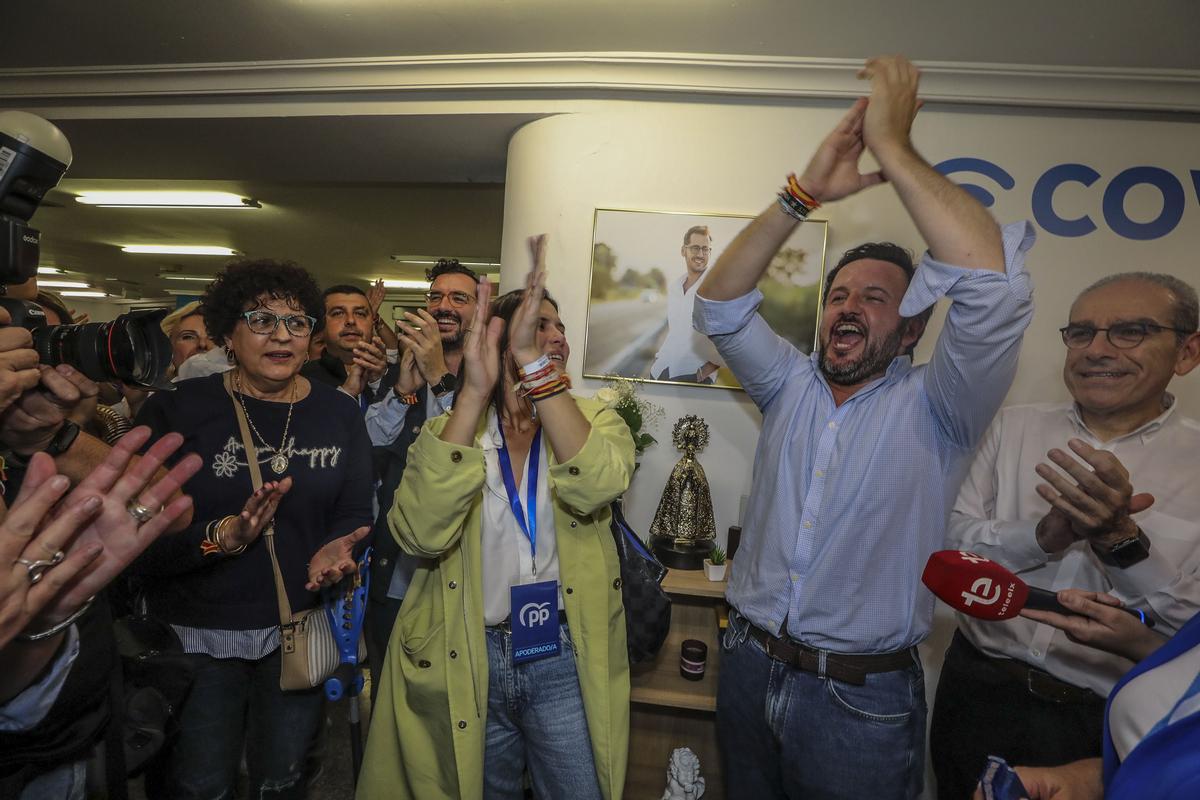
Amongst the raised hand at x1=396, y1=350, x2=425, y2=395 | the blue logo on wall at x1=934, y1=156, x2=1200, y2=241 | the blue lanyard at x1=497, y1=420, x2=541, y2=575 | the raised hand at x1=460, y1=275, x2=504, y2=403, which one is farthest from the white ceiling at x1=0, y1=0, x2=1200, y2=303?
the blue lanyard at x1=497, y1=420, x2=541, y2=575

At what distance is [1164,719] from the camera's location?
83cm

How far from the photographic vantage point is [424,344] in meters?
2.26

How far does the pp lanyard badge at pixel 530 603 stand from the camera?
1.58 metres

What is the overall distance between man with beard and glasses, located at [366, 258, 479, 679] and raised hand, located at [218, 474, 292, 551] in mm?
568

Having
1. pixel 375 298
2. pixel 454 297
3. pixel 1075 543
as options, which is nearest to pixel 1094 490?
pixel 1075 543

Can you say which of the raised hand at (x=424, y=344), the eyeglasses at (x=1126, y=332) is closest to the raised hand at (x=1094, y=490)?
the eyeglasses at (x=1126, y=332)

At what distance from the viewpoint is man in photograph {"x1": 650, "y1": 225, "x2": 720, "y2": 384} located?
3014 mm

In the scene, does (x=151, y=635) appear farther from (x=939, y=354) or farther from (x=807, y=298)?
(x=807, y=298)

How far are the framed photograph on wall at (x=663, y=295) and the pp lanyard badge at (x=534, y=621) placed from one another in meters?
1.62

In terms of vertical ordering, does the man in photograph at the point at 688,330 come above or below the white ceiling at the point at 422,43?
below

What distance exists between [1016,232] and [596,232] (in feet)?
6.70

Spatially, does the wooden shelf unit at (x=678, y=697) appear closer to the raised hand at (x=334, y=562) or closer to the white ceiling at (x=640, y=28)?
the raised hand at (x=334, y=562)

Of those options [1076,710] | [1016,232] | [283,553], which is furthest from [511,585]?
[1076,710]

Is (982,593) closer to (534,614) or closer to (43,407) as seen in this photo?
(534,614)
